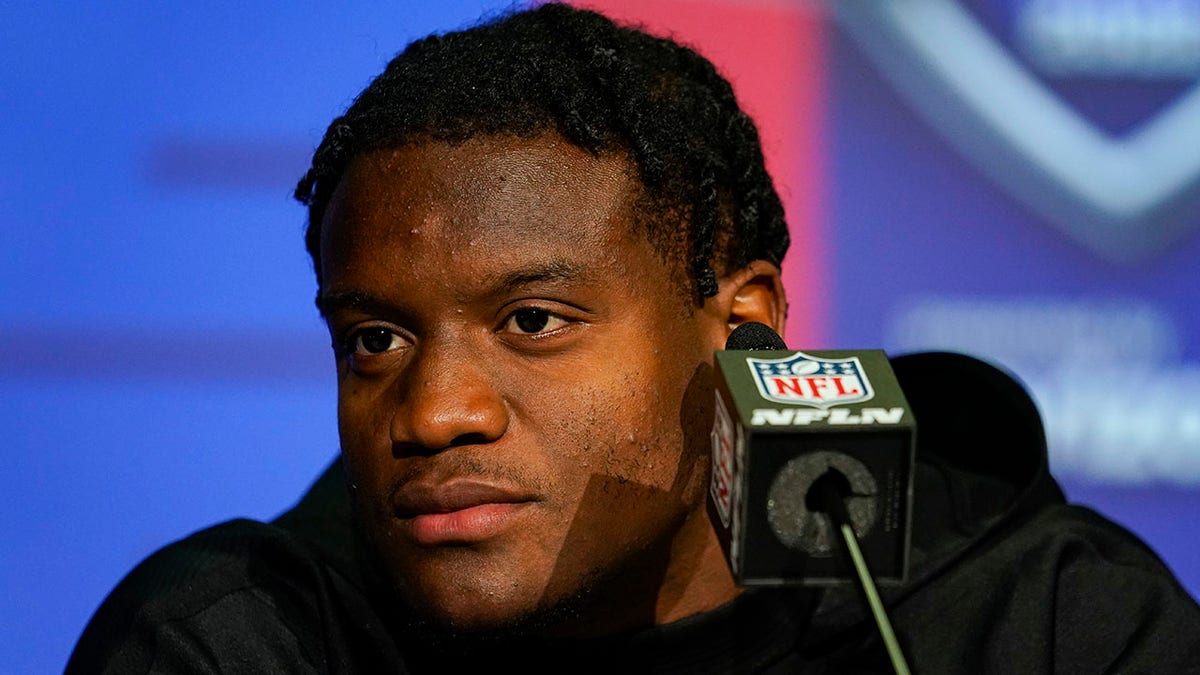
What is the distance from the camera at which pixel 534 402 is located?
1.63 meters

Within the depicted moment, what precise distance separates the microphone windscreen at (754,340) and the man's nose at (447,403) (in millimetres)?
322

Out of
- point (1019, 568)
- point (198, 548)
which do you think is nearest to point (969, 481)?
point (1019, 568)

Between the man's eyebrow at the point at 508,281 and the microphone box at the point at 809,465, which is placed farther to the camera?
the man's eyebrow at the point at 508,281

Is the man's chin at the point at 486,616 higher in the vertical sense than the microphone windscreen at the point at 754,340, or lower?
lower

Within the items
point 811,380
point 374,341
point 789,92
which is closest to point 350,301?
point 374,341

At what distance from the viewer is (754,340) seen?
4.54ft

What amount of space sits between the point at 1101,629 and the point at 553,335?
2.54ft

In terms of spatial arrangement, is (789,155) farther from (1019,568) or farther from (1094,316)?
(1019,568)

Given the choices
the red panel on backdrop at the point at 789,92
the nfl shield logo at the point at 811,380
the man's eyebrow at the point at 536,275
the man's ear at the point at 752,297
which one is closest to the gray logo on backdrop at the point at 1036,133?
the red panel on backdrop at the point at 789,92

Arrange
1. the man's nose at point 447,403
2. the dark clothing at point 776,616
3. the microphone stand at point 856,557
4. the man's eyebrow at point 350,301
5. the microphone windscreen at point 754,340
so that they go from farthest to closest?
the dark clothing at point 776,616
the man's eyebrow at point 350,301
the man's nose at point 447,403
the microphone windscreen at point 754,340
the microphone stand at point 856,557

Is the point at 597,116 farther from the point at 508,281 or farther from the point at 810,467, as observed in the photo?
the point at 810,467

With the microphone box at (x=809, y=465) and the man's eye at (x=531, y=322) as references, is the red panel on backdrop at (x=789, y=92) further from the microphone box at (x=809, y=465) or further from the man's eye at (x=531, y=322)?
the microphone box at (x=809, y=465)

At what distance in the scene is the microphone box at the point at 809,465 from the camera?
1.21m

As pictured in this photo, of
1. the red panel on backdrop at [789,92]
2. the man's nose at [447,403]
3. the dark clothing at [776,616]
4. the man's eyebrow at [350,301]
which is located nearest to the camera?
the man's nose at [447,403]
